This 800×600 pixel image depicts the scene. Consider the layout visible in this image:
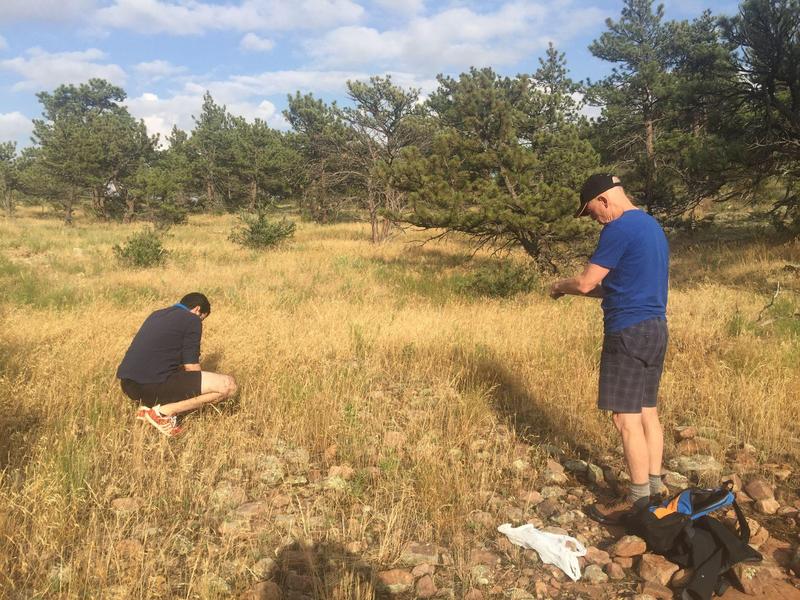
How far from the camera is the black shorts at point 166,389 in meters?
3.81

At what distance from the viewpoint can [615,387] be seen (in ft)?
9.05

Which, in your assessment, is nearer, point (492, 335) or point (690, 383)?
point (690, 383)

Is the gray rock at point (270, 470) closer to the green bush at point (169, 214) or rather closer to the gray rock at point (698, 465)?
the gray rock at point (698, 465)

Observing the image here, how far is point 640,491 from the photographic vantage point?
2.76 m

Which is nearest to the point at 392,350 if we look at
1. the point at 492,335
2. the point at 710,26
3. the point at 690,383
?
the point at 492,335

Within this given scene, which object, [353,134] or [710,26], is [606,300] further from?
[710,26]

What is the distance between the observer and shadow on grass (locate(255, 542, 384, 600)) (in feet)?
7.20

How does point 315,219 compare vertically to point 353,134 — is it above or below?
below

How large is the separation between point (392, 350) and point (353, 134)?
16629 millimetres

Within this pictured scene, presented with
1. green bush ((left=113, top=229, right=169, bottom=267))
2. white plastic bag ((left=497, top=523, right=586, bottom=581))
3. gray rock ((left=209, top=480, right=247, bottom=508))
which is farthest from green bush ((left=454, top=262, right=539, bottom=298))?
green bush ((left=113, top=229, right=169, bottom=267))

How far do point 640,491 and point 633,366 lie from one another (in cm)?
69

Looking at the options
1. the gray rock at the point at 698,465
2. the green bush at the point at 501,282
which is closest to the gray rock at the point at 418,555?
the gray rock at the point at 698,465

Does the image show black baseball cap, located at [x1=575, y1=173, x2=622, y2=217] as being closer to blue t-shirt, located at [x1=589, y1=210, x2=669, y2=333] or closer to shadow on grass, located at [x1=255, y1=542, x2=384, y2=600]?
blue t-shirt, located at [x1=589, y1=210, x2=669, y2=333]

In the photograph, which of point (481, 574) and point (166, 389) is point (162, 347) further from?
point (481, 574)
